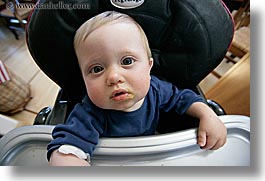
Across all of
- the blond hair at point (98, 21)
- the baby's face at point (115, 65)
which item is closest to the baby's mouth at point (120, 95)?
the baby's face at point (115, 65)

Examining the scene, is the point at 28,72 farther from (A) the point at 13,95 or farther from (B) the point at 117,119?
(B) the point at 117,119

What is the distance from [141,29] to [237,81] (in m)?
0.25

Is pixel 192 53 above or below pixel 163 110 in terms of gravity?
above

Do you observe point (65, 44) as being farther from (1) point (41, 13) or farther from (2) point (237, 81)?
(2) point (237, 81)

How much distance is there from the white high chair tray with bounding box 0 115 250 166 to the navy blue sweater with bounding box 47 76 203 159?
3 centimetres

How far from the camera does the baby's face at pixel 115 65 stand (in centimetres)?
42

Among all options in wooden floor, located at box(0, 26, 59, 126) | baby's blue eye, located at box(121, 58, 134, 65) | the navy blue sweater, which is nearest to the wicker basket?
wooden floor, located at box(0, 26, 59, 126)

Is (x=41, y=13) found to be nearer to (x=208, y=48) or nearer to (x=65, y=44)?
(x=65, y=44)

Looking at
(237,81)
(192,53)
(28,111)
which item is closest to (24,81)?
(28,111)

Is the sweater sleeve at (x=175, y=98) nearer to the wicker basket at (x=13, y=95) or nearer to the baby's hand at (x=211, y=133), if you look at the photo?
the baby's hand at (x=211, y=133)

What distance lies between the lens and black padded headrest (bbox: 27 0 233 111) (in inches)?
17.8

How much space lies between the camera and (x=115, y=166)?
49cm

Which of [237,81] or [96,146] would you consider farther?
[237,81]

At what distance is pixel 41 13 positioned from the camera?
45cm
